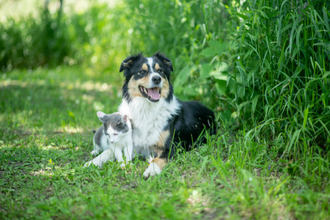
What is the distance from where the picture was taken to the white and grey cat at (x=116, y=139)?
308 centimetres

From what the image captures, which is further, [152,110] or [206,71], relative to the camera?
[206,71]

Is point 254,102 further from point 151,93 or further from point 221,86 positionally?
point 151,93

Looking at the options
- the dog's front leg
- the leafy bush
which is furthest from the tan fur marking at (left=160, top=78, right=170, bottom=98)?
the leafy bush

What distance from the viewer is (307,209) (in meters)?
2.11

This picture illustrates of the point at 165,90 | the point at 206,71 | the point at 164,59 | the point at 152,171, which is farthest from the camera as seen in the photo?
the point at 206,71

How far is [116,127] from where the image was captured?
310 centimetres

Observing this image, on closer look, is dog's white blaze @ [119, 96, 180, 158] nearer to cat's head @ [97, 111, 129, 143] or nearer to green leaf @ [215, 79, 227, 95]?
cat's head @ [97, 111, 129, 143]

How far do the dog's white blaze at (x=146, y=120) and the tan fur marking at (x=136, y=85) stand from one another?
0.06 metres

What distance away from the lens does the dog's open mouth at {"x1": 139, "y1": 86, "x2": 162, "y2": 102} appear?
11.0 ft

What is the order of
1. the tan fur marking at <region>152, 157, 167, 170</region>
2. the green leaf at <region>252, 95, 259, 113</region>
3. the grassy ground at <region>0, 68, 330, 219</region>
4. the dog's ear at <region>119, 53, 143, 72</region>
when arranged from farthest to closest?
1. the dog's ear at <region>119, 53, 143, 72</region>
2. the green leaf at <region>252, 95, 259, 113</region>
3. the tan fur marking at <region>152, 157, 167, 170</region>
4. the grassy ground at <region>0, 68, 330, 219</region>

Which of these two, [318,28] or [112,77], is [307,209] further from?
A: [112,77]

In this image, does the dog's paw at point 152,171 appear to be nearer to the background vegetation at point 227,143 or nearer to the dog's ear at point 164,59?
the background vegetation at point 227,143

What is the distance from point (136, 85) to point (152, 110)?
37 centimetres

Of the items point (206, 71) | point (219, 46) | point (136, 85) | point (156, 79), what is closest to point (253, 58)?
point (219, 46)
